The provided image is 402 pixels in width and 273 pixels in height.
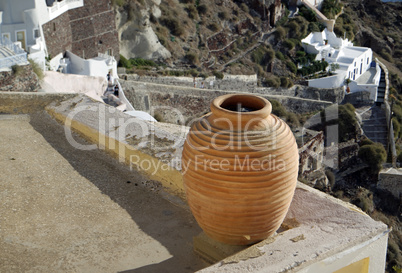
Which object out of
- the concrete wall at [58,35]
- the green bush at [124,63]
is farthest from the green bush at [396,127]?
the concrete wall at [58,35]

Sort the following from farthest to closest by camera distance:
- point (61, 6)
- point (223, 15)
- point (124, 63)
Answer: point (223, 15) → point (124, 63) → point (61, 6)

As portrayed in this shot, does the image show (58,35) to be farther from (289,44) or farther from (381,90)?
(381,90)

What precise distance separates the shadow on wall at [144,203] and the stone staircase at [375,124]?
2749 cm

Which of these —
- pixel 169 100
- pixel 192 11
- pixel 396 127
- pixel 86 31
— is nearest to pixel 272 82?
pixel 192 11

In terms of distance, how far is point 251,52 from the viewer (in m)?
39.1

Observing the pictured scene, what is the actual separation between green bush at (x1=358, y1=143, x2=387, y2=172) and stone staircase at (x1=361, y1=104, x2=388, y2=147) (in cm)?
380

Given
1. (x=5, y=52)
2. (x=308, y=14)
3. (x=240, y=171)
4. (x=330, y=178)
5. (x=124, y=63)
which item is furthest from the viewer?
(x=308, y=14)

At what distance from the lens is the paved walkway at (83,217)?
4.22m

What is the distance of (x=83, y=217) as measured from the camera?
482 cm

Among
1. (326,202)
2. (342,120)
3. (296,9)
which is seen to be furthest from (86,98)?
(296,9)

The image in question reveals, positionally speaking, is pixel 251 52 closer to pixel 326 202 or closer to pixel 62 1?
pixel 62 1

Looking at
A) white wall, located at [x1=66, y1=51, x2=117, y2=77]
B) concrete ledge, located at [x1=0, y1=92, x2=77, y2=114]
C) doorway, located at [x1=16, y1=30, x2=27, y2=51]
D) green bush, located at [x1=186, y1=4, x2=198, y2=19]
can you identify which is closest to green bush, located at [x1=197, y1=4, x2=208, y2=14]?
green bush, located at [x1=186, y1=4, x2=198, y2=19]

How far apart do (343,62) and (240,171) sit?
37307mm

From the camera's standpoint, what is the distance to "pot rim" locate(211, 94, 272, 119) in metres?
3.80
